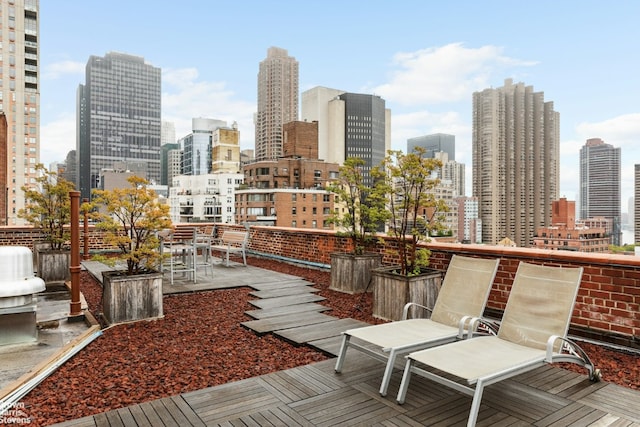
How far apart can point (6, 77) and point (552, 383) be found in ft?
280

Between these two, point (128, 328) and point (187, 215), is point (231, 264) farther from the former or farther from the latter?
point (187, 215)

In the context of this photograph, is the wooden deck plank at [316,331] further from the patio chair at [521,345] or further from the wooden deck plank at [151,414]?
the wooden deck plank at [151,414]

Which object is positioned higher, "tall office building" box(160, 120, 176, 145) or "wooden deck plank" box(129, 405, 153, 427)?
"tall office building" box(160, 120, 176, 145)

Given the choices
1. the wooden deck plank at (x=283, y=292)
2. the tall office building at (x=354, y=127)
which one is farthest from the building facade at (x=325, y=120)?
the wooden deck plank at (x=283, y=292)

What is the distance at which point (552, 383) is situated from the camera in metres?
3.42

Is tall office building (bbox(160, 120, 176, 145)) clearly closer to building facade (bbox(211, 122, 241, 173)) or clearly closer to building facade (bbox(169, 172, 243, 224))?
building facade (bbox(211, 122, 241, 173))

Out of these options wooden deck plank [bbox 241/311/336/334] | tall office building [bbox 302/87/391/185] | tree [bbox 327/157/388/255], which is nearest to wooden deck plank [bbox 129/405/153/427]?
wooden deck plank [bbox 241/311/336/334]

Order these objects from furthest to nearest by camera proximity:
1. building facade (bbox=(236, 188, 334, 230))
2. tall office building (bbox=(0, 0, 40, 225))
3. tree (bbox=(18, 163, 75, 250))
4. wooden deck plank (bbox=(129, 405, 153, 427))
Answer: tall office building (bbox=(0, 0, 40, 225)), building facade (bbox=(236, 188, 334, 230)), tree (bbox=(18, 163, 75, 250)), wooden deck plank (bbox=(129, 405, 153, 427))

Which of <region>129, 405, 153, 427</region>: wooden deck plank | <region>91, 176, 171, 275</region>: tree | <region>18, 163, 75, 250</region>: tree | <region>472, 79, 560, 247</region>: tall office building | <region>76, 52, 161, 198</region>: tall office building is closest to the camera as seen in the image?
<region>129, 405, 153, 427</region>: wooden deck plank

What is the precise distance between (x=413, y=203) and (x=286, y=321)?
7.95 ft

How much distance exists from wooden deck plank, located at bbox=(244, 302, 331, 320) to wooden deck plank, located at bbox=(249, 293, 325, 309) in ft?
0.58

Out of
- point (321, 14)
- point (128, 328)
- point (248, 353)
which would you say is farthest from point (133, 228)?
point (321, 14)

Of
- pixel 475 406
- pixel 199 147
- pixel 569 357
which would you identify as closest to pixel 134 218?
pixel 475 406

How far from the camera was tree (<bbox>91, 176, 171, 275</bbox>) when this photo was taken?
17.8 feet
